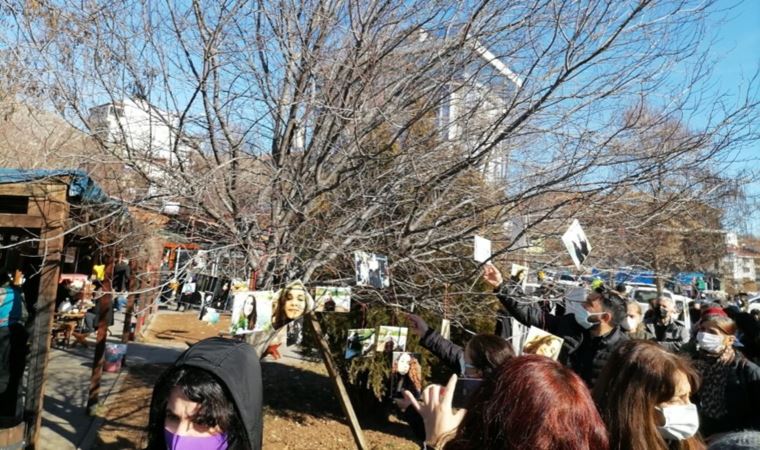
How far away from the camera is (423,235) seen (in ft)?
14.3

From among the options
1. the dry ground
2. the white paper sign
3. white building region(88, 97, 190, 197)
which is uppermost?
white building region(88, 97, 190, 197)

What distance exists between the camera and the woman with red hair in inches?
52.7

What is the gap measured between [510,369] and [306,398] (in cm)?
733

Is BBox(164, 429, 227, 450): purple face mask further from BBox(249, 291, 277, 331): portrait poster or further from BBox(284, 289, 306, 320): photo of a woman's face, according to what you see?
BBox(284, 289, 306, 320): photo of a woman's face

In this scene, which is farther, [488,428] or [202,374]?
[202,374]

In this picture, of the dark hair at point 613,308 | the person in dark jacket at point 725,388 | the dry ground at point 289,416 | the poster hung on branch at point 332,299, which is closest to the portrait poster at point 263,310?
the poster hung on branch at point 332,299

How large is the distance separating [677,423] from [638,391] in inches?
7.7

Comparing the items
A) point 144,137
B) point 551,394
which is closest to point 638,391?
point 551,394

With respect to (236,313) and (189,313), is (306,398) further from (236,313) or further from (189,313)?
(189,313)

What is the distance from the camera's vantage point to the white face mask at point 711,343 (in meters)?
3.41

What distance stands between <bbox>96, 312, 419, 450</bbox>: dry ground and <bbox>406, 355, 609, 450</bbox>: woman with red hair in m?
4.57

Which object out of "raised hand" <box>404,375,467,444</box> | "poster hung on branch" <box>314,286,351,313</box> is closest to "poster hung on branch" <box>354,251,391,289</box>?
"poster hung on branch" <box>314,286,351,313</box>

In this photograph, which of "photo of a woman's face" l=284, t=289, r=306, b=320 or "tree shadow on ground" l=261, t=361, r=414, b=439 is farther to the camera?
"tree shadow on ground" l=261, t=361, r=414, b=439

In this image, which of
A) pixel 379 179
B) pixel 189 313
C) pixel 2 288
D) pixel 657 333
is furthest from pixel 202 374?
pixel 189 313
